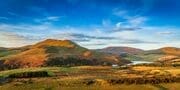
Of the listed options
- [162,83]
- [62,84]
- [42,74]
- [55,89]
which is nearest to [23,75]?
[42,74]

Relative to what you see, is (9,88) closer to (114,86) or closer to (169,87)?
(114,86)

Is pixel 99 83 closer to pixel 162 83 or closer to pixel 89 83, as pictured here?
pixel 89 83

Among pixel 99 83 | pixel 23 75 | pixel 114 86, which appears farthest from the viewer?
pixel 23 75

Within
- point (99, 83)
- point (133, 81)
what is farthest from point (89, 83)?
point (133, 81)

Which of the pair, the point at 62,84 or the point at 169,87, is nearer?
the point at 169,87

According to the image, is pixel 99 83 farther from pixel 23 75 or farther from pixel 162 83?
pixel 23 75

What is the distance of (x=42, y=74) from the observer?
141 m

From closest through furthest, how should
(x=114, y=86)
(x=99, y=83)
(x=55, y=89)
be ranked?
1. (x=55, y=89)
2. (x=114, y=86)
3. (x=99, y=83)

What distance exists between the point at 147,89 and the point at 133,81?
15.2 meters

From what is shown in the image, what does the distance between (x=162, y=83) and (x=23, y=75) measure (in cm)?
5562

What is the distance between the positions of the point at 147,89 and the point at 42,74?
191 ft

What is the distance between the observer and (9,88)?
3738 inches

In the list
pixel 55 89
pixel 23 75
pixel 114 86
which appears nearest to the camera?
pixel 55 89

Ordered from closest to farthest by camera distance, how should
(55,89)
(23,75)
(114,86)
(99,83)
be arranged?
(55,89) → (114,86) → (99,83) → (23,75)
